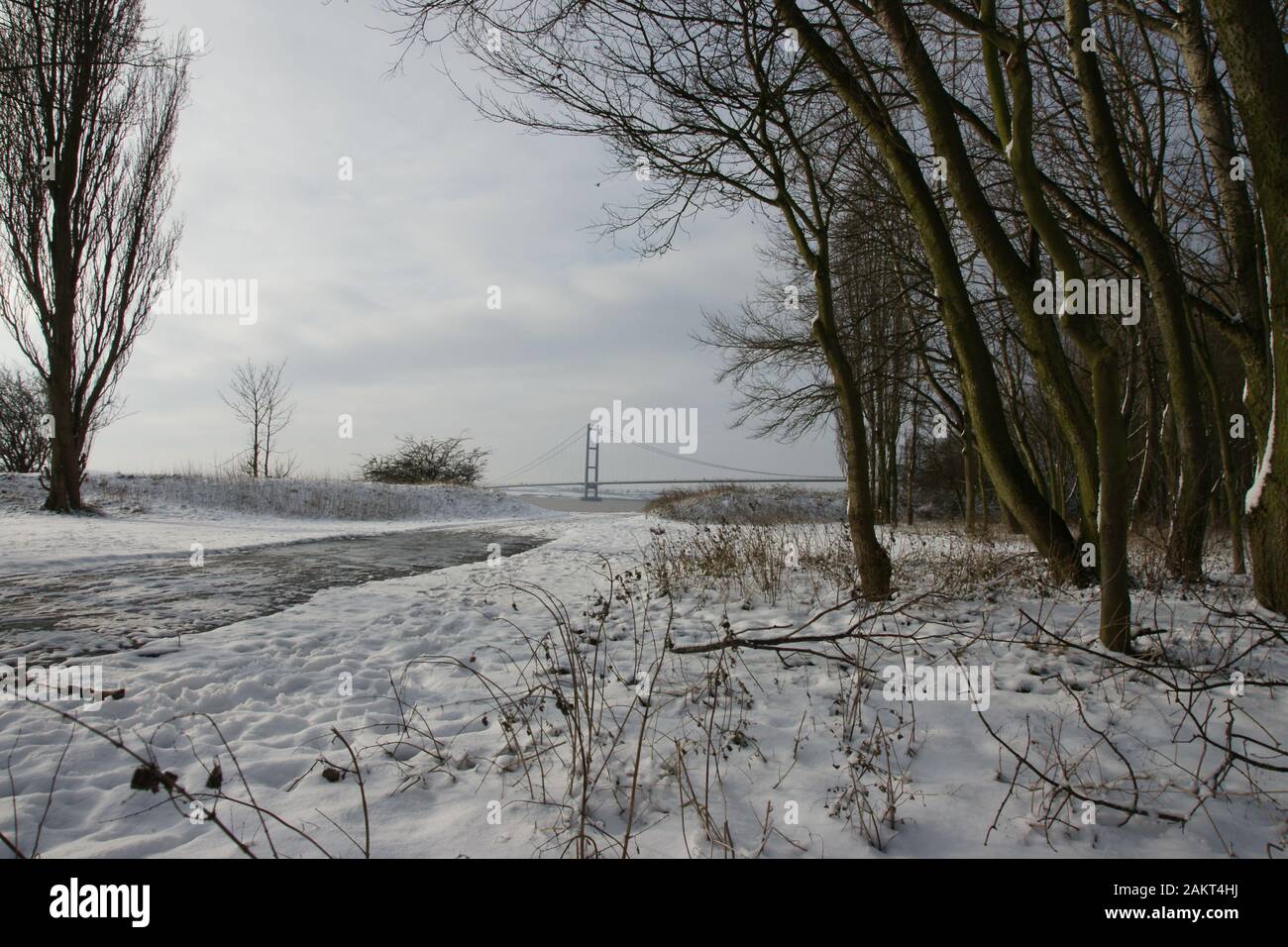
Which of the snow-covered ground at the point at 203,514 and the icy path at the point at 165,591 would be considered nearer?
the icy path at the point at 165,591

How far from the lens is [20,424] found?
23875mm

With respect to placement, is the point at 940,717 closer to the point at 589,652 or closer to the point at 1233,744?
the point at 1233,744

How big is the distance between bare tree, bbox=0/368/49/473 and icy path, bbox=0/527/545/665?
22354 millimetres

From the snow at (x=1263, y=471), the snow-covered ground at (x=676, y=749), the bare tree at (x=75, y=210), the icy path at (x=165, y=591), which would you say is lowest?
the snow-covered ground at (x=676, y=749)

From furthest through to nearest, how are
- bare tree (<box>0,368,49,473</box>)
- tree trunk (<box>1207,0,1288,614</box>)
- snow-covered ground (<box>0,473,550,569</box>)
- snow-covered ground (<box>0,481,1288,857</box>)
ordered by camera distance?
bare tree (<box>0,368,49,473</box>) < snow-covered ground (<box>0,473,550,569</box>) < tree trunk (<box>1207,0,1288,614</box>) < snow-covered ground (<box>0,481,1288,857</box>)

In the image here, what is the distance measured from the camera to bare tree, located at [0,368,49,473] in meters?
23.6

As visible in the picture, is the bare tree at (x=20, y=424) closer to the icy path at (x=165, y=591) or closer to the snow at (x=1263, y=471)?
the icy path at (x=165, y=591)

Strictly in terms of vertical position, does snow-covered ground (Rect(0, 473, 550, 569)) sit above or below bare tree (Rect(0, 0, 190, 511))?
below

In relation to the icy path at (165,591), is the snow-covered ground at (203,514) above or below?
above

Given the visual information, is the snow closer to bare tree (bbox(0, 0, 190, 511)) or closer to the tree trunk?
the tree trunk

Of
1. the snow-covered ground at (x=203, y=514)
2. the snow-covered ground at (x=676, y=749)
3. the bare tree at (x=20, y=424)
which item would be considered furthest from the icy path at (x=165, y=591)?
the bare tree at (x=20, y=424)

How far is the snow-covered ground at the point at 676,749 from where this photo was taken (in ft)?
7.06

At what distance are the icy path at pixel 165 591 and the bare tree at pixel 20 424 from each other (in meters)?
22.4

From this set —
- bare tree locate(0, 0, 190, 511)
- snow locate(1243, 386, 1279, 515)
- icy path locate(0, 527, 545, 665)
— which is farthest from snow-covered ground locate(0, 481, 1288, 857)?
bare tree locate(0, 0, 190, 511)
